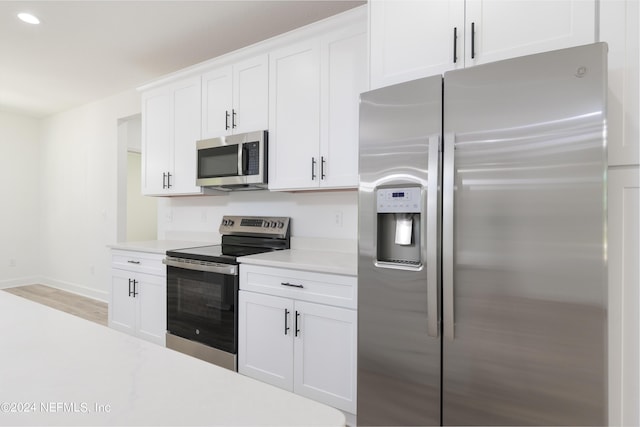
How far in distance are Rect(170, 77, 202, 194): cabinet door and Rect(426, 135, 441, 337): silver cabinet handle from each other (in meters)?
2.21

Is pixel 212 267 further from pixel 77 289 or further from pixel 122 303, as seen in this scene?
pixel 77 289

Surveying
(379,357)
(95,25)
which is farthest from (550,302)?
(95,25)

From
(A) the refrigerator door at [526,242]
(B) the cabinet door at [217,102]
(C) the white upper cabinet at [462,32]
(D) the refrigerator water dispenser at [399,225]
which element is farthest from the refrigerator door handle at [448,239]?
(B) the cabinet door at [217,102]

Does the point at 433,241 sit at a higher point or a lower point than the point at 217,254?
higher

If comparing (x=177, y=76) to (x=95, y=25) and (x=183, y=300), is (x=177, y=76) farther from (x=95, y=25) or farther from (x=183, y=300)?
(x=183, y=300)

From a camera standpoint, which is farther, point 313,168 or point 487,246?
point 313,168

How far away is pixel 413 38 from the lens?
1.70 metres

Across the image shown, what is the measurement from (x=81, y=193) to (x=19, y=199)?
136 centimetres

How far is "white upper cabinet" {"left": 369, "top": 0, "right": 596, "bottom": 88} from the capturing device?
1374 mm

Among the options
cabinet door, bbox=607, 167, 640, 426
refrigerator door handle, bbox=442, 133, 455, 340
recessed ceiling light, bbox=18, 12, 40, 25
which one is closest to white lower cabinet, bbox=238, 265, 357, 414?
refrigerator door handle, bbox=442, 133, 455, 340

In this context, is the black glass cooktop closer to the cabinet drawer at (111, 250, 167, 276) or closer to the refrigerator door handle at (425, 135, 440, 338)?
the cabinet drawer at (111, 250, 167, 276)

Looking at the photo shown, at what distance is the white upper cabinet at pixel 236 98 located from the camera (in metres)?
2.66

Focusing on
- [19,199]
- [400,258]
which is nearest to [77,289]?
[19,199]

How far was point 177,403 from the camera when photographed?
551 millimetres
